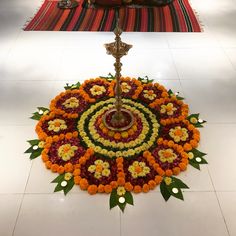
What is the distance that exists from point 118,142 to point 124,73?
1083 mm

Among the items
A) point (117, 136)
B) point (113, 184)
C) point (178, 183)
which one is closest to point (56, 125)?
point (117, 136)

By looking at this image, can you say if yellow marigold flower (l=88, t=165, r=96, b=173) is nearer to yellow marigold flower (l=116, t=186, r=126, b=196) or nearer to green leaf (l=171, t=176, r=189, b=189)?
yellow marigold flower (l=116, t=186, r=126, b=196)

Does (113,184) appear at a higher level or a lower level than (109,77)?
lower

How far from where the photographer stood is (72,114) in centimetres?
243

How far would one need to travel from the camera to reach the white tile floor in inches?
67.1

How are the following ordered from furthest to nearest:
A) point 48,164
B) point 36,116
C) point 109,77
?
point 109,77
point 36,116
point 48,164

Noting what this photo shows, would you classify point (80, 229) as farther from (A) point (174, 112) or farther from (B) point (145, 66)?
(B) point (145, 66)

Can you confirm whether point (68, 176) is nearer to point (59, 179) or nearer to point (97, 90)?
point (59, 179)

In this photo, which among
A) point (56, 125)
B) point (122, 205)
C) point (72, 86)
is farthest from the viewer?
point (72, 86)

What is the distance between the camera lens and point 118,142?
2184mm

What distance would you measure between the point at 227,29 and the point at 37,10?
9.57 feet

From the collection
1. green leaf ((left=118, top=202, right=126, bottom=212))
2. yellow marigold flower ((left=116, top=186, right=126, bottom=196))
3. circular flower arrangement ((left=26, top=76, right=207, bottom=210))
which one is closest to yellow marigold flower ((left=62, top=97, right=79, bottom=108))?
circular flower arrangement ((left=26, top=76, right=207, bottom=210))

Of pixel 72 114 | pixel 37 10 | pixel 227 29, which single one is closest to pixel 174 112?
pixel 72 114

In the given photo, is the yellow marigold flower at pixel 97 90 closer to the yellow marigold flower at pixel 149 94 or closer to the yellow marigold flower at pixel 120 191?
the yellow marigold flower at pixel 149 94
